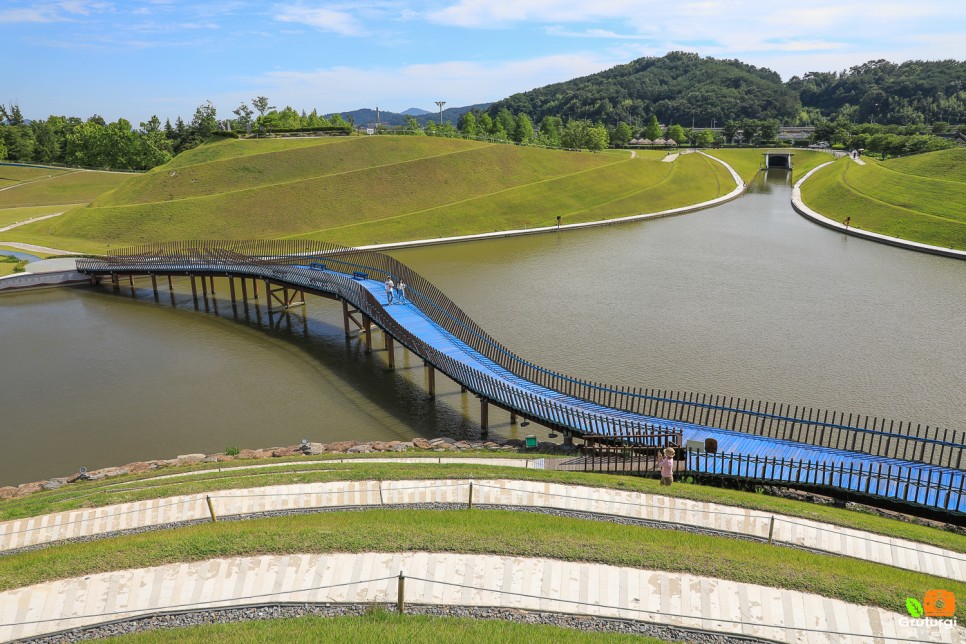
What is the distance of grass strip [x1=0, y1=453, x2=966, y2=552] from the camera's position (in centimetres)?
1427

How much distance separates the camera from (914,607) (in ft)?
34.3

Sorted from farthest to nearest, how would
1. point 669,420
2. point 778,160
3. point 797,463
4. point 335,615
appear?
point 778,160 → point 669,420 → point 797,463 → point 335,615

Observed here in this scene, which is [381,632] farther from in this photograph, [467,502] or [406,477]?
[406,477]

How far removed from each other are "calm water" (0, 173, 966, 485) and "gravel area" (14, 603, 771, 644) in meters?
12.4

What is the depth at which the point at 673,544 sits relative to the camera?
12617 millimetres

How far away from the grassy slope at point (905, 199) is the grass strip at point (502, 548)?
49.2 metres

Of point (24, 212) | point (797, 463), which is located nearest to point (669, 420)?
point (797, 463)

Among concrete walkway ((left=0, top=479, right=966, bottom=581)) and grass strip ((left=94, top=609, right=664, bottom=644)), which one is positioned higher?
grass strip ((left=94, top=609, right=664, bottom=644))

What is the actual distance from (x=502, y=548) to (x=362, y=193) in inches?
2433

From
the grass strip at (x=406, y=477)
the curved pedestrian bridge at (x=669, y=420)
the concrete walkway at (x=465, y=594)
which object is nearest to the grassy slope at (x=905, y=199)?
the curved pedestrian bridge at (x=669, y=420)

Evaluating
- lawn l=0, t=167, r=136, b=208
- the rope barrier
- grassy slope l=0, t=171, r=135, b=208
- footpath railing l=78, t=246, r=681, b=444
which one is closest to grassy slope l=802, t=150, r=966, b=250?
footpath railing l=78, t=246, r=681, b=444

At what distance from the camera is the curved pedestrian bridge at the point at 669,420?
16422mm

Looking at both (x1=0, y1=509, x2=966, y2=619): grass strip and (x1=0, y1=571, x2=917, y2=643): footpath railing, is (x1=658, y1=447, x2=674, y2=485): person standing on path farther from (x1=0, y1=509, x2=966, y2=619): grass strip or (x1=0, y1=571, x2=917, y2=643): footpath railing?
(x1=0, y1=571, x2=917, y2=643): footpath railing

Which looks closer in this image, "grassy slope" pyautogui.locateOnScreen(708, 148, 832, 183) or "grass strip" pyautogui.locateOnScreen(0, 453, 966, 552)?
"grass strip" pyautogui.locateOnScreen(0, 453, 966, 552)
